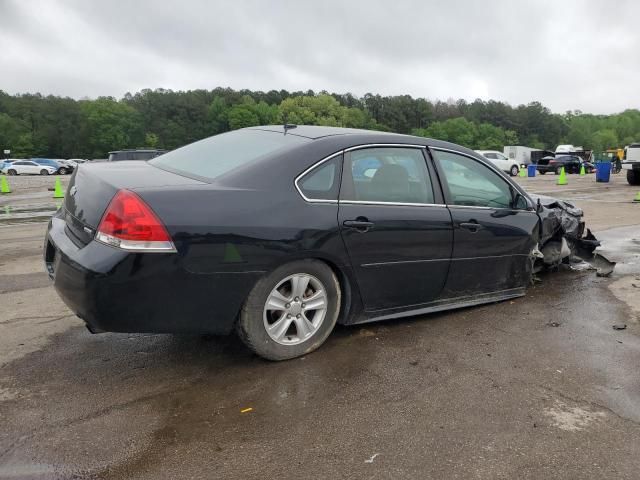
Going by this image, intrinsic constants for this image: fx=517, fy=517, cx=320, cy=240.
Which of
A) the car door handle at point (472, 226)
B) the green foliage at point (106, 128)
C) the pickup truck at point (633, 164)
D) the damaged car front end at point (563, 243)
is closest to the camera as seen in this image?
the car door handle at point (472, 226)

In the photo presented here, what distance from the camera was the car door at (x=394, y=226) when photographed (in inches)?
138

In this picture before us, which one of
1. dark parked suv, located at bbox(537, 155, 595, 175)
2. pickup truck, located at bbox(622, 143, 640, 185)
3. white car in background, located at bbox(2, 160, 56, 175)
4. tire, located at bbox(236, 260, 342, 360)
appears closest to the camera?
tire, located at bbox(236, 260, 342, 360)

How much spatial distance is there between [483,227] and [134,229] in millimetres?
2679

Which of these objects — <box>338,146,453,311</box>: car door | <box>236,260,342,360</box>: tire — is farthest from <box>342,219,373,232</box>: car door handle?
<box>236,260,342,360</box>: tire

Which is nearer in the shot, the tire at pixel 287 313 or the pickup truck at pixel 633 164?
the tire at pixel 287 313

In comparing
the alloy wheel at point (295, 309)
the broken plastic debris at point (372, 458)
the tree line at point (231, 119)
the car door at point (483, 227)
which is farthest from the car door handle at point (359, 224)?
the tree line at point (231, 119)

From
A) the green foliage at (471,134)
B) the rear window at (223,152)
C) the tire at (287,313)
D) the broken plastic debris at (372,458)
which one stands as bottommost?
the broken plastic debris at (372,458)

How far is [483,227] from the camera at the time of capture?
4145 millimetres

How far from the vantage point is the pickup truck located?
2080cm

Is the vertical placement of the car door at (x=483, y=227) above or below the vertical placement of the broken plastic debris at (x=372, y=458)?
above

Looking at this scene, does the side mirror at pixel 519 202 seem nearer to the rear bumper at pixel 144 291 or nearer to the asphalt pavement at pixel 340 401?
the asphalt pavement at pixel 340 401

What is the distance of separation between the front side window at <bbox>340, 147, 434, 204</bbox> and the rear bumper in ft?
3.31

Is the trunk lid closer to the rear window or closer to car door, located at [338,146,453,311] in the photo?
the rear window

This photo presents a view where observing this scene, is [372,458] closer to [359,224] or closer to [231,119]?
[359,224]
